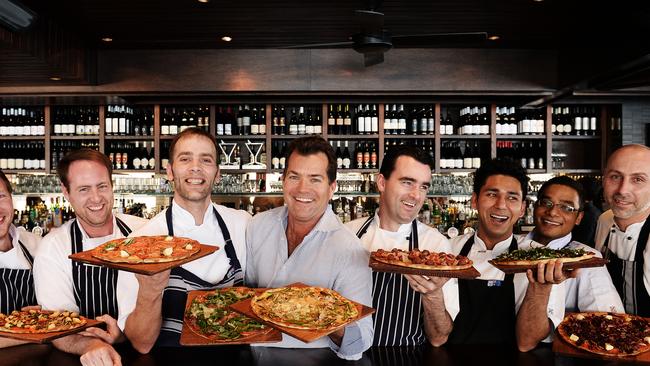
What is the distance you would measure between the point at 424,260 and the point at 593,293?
98cm

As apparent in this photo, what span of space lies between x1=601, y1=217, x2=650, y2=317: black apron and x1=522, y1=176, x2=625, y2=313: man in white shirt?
0.18m

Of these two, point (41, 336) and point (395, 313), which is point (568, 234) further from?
point (41, 336)

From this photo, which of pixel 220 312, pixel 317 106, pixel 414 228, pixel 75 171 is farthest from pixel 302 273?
pixel 317 106

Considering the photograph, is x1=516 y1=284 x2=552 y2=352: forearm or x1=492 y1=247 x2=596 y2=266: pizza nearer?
x1=492 y1=247 x2=596 y2=266: pizza

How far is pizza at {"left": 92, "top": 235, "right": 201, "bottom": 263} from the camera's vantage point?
5.97 ft

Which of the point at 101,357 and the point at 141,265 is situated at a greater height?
the point at 141,265

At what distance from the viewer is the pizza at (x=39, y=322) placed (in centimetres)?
187

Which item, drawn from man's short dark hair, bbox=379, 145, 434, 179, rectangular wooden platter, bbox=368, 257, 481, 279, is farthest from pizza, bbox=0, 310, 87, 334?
man's short dark hair, bbox=379, 145, 434, 179

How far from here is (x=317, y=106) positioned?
6.25 m

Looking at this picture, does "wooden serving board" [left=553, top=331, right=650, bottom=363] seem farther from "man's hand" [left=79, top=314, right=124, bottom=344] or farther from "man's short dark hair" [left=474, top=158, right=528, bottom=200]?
"man's hand" [left=79, top=314, right=124, bottom=344]

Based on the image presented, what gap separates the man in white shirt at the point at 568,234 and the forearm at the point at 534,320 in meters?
0.39

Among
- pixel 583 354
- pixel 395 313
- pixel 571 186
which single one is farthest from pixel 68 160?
pixel 571 186

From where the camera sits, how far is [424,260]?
1986mm

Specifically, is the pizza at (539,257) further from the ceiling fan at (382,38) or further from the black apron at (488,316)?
the ceiling fan at (382,38)
